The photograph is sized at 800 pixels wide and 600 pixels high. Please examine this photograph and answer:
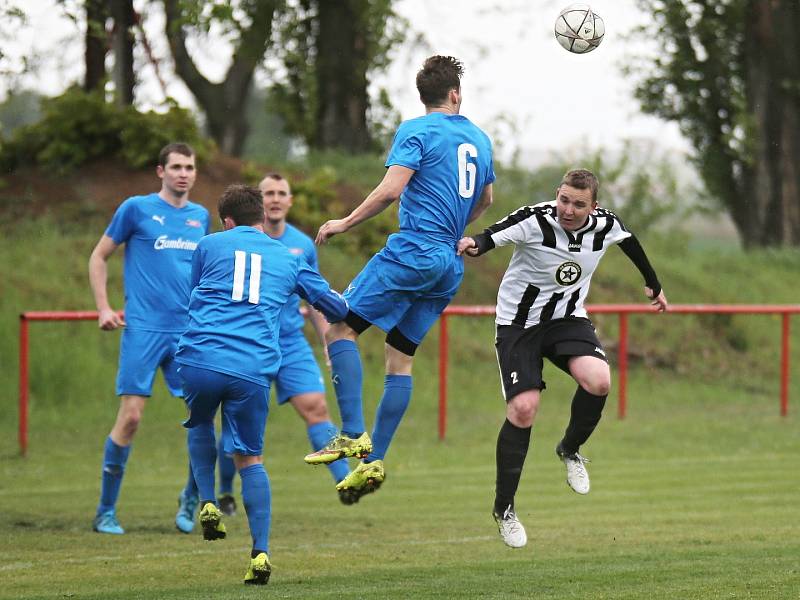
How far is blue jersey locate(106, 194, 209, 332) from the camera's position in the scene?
392 inches

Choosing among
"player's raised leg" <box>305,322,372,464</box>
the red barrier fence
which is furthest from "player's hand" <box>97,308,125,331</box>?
the red barrier fence

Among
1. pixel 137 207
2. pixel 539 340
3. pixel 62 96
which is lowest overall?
pixel 539 340

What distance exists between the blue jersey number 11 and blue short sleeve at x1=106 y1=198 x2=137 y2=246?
2837 millimetres

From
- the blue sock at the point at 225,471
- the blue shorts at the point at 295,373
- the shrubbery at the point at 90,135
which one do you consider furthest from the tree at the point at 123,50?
the blue shorts at the point at 295,373

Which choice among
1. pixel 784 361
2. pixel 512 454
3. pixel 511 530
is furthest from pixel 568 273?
pixel 784 361

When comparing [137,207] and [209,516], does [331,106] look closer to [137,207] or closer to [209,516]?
[137,207]

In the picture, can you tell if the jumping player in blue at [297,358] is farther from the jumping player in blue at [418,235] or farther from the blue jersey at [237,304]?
the blue jersey at [237,304]

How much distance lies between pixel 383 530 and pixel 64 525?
2.36 m

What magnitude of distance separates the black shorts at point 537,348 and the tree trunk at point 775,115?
21.6 metres

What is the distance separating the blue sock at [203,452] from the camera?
8.08m

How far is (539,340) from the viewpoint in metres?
8.47

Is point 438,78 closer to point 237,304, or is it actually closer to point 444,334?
point 237,304

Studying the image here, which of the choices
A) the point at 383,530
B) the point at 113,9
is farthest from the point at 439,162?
the point at 113,9

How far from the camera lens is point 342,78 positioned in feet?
83.9
